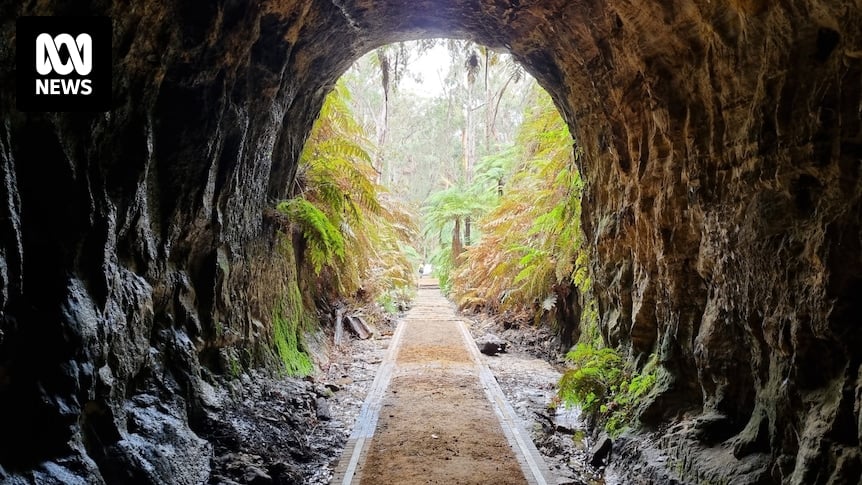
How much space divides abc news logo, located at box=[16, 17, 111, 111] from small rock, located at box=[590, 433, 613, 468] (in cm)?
573

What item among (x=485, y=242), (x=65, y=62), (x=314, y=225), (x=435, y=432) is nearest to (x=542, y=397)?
(x=435, y=432)

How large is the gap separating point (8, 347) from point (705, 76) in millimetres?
5657

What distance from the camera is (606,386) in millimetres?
6938

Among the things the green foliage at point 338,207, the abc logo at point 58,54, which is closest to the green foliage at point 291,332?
the green foliage at point 338,207

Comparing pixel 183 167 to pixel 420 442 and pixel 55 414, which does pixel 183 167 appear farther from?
pixel 420 442

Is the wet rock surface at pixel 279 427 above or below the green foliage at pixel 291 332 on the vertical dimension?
below

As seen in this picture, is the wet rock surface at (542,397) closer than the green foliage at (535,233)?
Yes

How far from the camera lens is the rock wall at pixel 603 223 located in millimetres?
3385

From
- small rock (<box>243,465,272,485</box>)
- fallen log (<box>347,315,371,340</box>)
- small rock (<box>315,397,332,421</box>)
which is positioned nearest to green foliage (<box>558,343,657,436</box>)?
small rock (<box>315,397,332,421</box>)

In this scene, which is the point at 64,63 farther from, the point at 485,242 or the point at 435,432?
the point at 485,242

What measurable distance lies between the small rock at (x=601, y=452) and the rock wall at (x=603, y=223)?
64cm

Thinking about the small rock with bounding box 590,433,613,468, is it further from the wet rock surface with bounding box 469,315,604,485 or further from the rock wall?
the rock wall

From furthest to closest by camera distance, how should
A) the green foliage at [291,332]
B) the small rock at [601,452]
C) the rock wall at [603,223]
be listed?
the green foliage at [291,332]
the small rock at [601,452]
the rock wall at [603,223]

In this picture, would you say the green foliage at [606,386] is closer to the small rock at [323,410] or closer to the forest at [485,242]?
the forest at [485,242]
